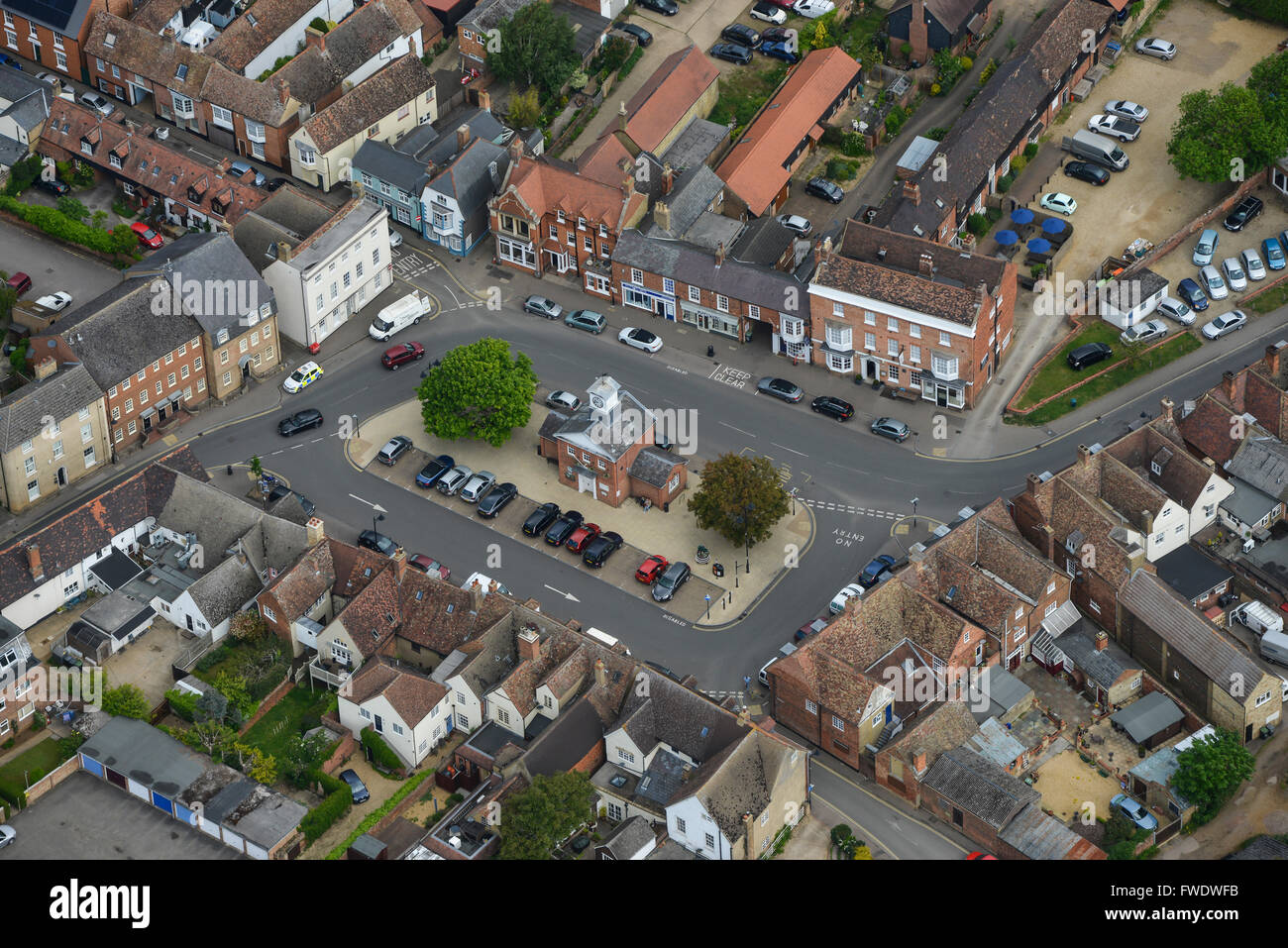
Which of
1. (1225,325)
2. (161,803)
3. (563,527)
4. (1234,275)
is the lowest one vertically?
(161,803)

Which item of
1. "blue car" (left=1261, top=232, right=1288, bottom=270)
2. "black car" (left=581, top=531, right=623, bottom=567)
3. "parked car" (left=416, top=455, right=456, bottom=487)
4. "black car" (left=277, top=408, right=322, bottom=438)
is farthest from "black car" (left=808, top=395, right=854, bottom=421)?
"blue car" (left=1261, top=232, right=1288, bottom=270)

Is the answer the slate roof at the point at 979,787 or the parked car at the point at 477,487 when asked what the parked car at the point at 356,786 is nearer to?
the parked car at the point at 477,487

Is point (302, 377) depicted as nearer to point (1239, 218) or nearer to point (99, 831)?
→ point (99, 831)

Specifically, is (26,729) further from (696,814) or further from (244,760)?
(696,814)

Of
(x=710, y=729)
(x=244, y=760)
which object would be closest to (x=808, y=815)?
(x=710, y=729)

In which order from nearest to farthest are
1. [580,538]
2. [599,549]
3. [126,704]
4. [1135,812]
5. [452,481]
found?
1. [1135,812]
2. [126,704]
3. [599,549]
4. [580,538]
5. [452,481]

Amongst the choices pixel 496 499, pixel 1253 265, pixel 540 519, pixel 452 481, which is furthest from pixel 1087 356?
pixel 452 481
